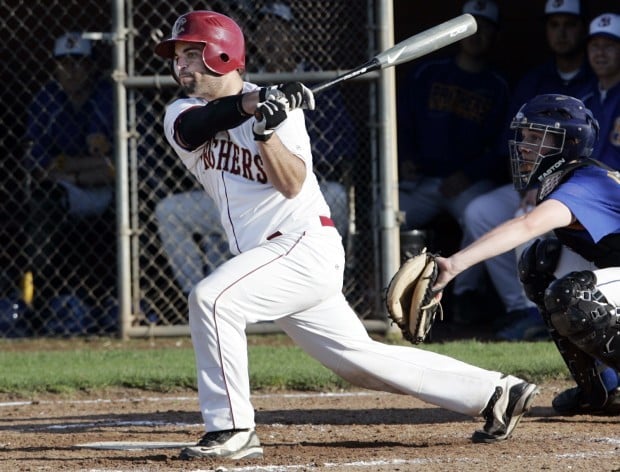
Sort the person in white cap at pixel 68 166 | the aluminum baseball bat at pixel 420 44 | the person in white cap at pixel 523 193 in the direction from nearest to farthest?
the aluminum baseball bat at pixel 420 44 < the person in white cap at pixel 523 193 < the person in white cap at pixel 68 166

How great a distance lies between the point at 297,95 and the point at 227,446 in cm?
111

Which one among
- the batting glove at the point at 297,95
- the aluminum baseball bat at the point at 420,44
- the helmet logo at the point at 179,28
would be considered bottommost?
the batting glove at the point at 297,95

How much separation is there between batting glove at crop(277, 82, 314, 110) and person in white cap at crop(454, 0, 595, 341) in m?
3.47

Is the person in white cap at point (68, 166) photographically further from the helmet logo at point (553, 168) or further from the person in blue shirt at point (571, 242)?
the helmet logo at point (553, 168)

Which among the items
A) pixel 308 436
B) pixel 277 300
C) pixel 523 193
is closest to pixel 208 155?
pixel 277 300

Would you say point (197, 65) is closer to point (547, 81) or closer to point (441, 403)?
point (441, 403)

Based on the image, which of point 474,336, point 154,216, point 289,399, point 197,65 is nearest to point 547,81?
point 474,336

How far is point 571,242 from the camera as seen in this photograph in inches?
175

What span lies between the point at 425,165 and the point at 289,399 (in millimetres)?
2961

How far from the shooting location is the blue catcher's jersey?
4125 millimetres

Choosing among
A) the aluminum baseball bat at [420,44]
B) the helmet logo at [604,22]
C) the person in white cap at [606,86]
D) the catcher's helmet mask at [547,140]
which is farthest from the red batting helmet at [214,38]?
the helmet logo at [604,22]

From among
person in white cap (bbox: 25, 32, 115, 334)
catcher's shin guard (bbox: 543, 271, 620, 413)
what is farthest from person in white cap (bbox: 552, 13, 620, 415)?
person in white cap (bbox: 25, 32, 115, 334)

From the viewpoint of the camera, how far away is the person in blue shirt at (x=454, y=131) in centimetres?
775

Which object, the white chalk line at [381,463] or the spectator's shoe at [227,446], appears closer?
the white chalk line at [381,463]
